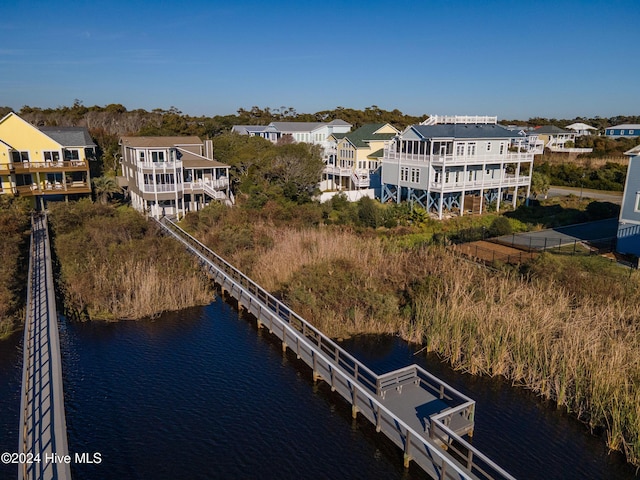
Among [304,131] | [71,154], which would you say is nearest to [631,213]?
[71,154]

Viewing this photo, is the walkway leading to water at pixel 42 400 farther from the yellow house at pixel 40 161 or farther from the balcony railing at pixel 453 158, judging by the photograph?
the balcony railing at pixel 453 158

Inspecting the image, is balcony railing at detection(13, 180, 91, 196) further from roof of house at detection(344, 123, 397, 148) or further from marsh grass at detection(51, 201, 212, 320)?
roof of house at detection(344, 123, 397, 148)

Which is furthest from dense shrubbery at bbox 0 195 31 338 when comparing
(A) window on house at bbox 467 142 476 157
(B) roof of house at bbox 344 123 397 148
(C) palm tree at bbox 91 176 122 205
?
(A) window on house at bbox 467 142 476 157

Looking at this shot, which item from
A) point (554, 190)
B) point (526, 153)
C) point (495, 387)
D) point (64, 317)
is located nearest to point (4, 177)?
point (64, 317)

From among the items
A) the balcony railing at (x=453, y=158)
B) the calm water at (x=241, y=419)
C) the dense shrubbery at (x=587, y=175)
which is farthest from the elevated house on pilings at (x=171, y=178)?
the dense shrubbery at (x=587, y=175)

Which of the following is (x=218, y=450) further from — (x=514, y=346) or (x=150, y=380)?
(x=514, y=346)

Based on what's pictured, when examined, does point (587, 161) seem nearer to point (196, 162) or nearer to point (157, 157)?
point (196, 162)
